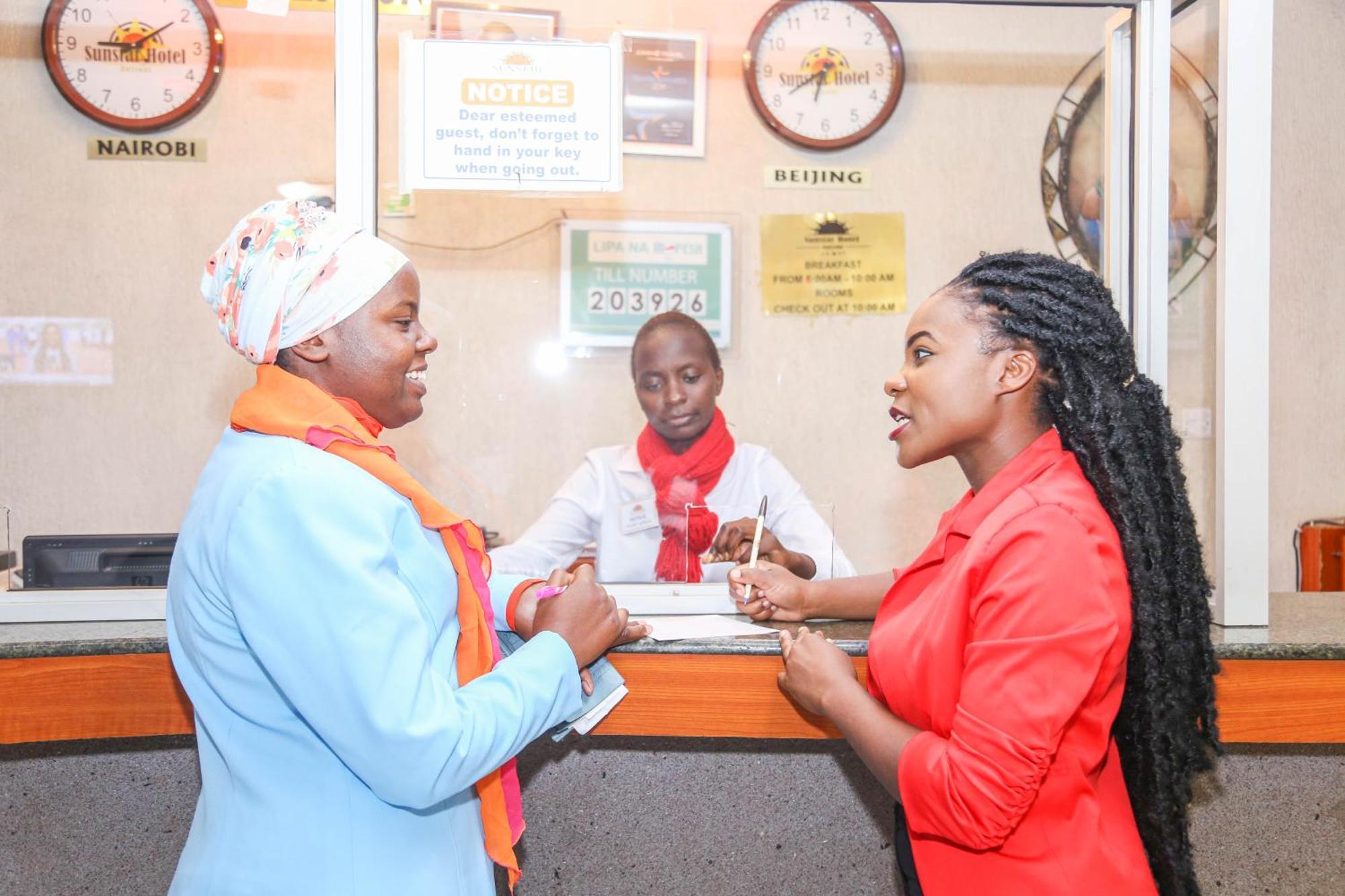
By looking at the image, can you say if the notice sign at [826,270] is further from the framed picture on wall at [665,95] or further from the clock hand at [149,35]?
the clock hand at [149,35]

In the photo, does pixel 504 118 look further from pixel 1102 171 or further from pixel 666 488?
pixel 1102 171

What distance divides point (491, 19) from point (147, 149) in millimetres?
1417

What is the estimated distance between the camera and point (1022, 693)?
0.99 metres

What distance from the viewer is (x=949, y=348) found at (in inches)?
48.4

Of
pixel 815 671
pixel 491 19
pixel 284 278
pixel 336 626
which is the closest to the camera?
pixel 336 626

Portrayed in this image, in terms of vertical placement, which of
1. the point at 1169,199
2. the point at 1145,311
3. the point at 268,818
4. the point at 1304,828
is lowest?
the point at 1304,828

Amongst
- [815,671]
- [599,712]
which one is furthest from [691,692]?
[815,671]

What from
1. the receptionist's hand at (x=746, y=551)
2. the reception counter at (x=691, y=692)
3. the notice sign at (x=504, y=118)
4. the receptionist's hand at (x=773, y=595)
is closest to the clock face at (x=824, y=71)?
the notice sign at (x=504, y=118)

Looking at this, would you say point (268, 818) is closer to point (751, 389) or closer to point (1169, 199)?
point (1169, 199)

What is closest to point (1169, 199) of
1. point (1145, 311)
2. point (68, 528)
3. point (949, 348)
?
point (1145, 311)

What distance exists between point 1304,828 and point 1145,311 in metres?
0.91

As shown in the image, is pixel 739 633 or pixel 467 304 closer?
pixel 739 633

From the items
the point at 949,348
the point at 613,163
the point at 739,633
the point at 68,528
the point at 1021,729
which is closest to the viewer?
Result: the point at 1021,729

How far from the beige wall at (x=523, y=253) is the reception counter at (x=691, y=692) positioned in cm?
139
